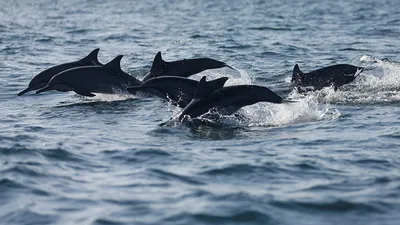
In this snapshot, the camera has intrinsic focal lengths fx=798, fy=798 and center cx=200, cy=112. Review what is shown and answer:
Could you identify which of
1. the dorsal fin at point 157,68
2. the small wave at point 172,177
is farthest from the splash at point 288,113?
the small wave at point 172,177

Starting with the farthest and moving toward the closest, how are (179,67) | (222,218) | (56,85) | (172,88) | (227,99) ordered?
(56,85)
(179,67)
(172,88)
(227,99)
(222,218)

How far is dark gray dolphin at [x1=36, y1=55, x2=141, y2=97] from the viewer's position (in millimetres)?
17328

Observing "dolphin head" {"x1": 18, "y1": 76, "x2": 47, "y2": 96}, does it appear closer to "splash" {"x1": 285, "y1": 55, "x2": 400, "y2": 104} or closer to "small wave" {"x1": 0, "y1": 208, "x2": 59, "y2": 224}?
"splash" {"x1": 285, "y1": 55, "x2": 400, "y2": 104}

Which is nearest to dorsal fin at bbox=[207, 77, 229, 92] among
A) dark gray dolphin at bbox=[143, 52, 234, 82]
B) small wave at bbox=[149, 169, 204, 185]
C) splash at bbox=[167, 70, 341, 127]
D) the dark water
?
splash at bbox=[167, 70, 341, 127]

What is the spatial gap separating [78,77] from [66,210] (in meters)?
8.34

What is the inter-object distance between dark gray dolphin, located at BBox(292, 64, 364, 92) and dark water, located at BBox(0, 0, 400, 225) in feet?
1.09

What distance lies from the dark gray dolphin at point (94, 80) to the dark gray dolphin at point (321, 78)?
3473 mm

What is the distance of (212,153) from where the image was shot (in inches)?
472

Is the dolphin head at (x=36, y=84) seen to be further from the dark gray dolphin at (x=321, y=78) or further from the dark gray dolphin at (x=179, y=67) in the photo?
the dark gray dolphin at (x=321, y=78)

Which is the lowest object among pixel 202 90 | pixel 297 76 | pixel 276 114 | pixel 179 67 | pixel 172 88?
pixel 276 114

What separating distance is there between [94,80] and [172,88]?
2.37 m

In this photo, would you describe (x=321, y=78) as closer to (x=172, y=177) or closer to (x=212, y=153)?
(x=212, y=153)

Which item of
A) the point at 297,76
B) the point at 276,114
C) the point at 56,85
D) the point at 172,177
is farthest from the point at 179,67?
the point at 172,177

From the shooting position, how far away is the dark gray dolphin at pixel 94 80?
17328 mm
